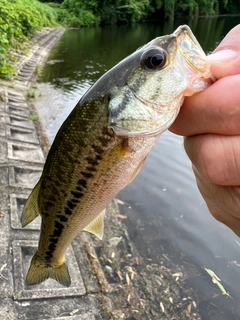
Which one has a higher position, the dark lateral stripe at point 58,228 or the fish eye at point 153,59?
the fish eye at point 153,59

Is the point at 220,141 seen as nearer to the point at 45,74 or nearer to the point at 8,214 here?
the point at 8,214

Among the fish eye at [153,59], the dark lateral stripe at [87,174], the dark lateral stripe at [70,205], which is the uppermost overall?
the fish eye at [153,59]

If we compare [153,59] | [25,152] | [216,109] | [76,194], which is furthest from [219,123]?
[25,152]

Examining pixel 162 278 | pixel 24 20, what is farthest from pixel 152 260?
pixel 24 20

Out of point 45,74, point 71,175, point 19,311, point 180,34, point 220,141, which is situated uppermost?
point 180,34

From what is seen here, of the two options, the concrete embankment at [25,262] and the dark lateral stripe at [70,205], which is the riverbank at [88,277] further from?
the dark lateral stripe at [70,205]

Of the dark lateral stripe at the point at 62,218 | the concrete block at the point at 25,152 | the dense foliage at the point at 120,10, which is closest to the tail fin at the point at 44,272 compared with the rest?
the dark lateral stripe at the point at 62,218
